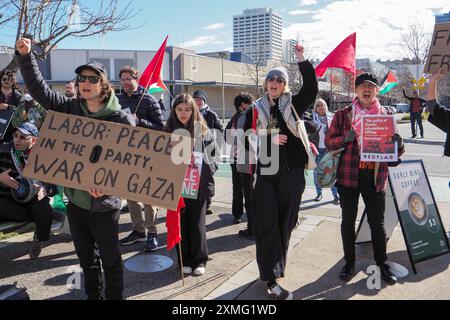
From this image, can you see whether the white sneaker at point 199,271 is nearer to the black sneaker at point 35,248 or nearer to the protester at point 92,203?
the protester at point 92,203

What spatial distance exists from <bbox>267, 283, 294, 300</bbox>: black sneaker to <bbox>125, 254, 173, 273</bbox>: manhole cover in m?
1.34

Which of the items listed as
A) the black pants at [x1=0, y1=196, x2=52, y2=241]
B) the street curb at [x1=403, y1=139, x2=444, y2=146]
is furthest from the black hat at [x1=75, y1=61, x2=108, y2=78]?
the street curb at [x1=403, y1=139, x2=444, y2=146]

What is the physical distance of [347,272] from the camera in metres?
4.12

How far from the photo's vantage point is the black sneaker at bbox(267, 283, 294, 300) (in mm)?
3592

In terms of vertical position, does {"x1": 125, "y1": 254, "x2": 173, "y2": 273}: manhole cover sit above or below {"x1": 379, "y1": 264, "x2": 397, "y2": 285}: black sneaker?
below

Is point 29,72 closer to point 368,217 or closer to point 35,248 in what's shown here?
point 35,248

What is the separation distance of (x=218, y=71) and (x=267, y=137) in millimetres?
48102

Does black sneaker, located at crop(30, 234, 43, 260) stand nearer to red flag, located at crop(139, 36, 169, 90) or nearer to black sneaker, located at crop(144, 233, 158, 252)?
black sneaker, located at crop(144, 233, 158, 252)

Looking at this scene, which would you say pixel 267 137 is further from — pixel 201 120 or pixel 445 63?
pixel 445 63

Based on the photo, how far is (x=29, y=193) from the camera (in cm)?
450

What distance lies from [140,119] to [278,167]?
2173 millimetres

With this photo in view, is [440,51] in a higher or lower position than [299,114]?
higher

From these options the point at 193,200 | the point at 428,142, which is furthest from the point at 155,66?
the point at 428,142
